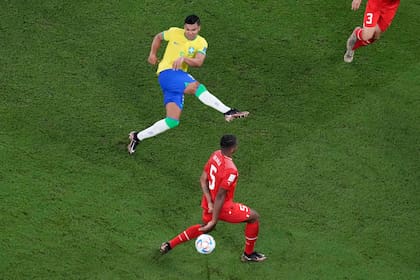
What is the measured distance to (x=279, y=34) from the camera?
14203mm

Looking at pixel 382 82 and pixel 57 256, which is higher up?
pixel 382 82

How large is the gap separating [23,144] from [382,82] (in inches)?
236

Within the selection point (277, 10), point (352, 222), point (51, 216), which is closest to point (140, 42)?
point (277, 10)

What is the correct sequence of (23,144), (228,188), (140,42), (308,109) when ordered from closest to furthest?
(228,188), (23,144), (308,109), (140,42)

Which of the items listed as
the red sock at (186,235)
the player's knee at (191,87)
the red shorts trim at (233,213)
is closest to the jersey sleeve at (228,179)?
the red shorts trim at (233,213)

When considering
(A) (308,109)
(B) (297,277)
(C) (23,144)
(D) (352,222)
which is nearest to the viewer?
(B) (297,277)

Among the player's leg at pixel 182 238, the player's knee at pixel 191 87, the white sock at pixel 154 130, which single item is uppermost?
the player's knee at pixel 191 87

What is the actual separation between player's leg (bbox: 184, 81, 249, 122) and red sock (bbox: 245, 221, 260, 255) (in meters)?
2.19

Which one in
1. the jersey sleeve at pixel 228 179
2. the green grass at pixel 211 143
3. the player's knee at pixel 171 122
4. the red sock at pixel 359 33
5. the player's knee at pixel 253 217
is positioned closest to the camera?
the jersey sleeve at pixel 228 179

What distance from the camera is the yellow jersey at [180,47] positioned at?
11828 millimetres

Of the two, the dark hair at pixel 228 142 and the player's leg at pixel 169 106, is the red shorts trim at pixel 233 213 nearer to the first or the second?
the dark hair at pixel 228 142

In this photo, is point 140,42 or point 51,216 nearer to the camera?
point 51,216

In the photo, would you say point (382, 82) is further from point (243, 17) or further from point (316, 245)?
point (316, 245)

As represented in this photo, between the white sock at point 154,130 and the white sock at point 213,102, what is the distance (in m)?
0.69
